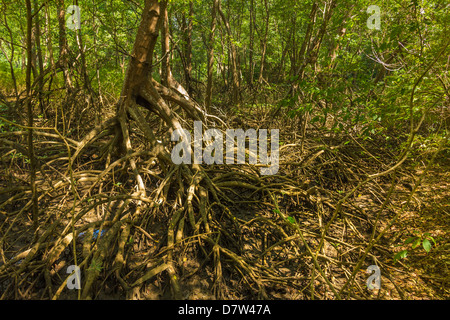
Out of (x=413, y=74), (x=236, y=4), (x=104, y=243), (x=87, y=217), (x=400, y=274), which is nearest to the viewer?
(x=104, y=243)

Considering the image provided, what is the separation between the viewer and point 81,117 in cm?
442

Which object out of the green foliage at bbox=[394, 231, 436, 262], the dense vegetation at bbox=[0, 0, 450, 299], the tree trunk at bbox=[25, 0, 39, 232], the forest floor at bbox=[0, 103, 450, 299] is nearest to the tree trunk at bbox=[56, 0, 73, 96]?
the dense vegetation at bbox=[0, 0, 450, 299]

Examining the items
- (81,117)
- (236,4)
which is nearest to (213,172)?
(81,117)

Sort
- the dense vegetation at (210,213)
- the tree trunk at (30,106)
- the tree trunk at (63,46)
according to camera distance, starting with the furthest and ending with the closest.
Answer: the tree trunk at (63,46) < the dense vegetation at (210,213) < the tree trunk at (30,106)

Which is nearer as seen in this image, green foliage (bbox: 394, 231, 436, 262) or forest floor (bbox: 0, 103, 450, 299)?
green foliage (bbox: 394, 231, 436, 262)

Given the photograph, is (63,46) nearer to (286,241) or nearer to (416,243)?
(286,241)

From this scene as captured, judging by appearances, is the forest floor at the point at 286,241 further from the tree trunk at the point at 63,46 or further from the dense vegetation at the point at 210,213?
the tree trunk at the point at 63,46

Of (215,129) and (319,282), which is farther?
(215,129)

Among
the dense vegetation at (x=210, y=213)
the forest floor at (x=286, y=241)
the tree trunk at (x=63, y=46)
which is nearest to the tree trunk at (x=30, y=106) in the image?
the dense vegetation at (x=210, y=213)

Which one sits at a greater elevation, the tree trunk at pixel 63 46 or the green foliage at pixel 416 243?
the tree trunk at pixel 63 46

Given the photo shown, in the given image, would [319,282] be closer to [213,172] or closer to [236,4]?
[213,172]

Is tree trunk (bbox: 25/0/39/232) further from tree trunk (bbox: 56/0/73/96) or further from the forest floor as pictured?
tree trunk (bbox: 56/0/73/96)
